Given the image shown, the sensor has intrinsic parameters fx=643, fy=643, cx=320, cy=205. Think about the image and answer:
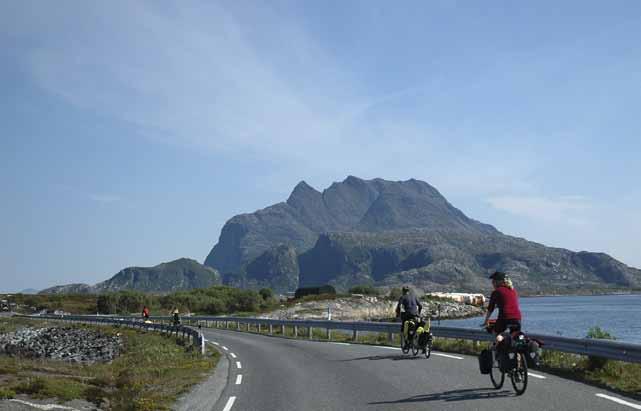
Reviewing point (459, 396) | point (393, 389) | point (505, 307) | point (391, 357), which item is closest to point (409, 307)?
point (391, 357)

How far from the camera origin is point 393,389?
12.0 metres

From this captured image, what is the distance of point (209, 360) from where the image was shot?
70.4 ft

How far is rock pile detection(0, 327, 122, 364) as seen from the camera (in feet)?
135

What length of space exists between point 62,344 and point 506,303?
4920 cm

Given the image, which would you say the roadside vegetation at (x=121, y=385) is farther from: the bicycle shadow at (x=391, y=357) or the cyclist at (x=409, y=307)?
the cyclist at (x=409, y=307)

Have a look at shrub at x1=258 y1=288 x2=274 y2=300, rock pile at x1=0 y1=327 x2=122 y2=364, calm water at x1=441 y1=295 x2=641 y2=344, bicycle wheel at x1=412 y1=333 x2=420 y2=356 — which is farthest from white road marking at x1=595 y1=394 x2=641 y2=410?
shrub at x1=258 y1=288 x2=274 y2=300

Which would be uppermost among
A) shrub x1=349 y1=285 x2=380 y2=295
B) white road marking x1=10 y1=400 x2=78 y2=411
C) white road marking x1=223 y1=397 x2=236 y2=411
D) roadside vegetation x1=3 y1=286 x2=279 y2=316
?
shrub x1=349 y1=285 x2=380 y2=295

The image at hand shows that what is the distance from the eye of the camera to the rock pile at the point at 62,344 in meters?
41.2

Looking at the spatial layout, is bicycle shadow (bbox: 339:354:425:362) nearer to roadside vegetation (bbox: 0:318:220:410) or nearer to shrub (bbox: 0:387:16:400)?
roadside vegetation (bbox: 0:318:220:410)

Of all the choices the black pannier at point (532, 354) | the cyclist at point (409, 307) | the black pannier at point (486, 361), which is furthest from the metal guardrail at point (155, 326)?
the black pannier at point (532, 354)

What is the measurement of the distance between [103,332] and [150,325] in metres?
10.8

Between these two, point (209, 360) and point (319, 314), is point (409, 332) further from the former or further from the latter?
point (319, 314)

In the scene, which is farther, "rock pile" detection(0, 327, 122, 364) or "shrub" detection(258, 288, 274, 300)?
"shrub" detection(258, 288, 274, 300)

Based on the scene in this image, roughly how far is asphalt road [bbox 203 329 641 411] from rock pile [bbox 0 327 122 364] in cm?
2310
